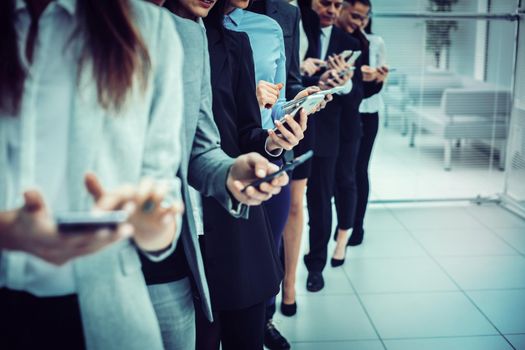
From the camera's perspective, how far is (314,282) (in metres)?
3.11

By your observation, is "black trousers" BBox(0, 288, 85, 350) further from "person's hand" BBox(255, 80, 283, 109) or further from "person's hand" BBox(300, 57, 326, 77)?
"person's hand" BBox(300, 57, 326, 77)

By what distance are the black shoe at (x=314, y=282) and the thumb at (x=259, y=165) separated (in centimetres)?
212

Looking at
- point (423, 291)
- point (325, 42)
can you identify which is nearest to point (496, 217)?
point (423, 291)

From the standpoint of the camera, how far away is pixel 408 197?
470 cm

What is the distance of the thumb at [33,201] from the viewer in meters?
0.72

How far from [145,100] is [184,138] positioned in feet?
0.64

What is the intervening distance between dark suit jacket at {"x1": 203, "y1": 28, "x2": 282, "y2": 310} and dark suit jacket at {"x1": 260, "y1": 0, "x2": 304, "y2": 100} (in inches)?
32.4

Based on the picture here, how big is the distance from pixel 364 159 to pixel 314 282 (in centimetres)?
100

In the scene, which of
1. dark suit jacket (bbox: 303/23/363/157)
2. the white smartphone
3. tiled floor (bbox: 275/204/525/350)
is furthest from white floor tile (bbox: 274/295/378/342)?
the white smartphone

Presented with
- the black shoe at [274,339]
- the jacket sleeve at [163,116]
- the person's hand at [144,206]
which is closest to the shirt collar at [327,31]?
the black shoe at [274,339]

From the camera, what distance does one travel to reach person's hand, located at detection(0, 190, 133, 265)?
72 cm

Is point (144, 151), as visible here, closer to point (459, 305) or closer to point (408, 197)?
point (459, 305)

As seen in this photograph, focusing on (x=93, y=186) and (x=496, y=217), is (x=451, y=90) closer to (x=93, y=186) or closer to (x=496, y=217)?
(x=496, y=217)

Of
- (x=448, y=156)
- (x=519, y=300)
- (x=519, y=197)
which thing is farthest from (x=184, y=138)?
(x=448, y=156)
